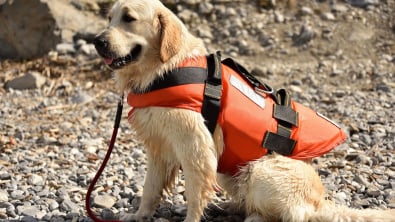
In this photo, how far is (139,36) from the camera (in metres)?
4.23

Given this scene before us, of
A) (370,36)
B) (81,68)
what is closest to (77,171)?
(81,68)

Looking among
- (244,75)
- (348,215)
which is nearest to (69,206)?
(244,75)

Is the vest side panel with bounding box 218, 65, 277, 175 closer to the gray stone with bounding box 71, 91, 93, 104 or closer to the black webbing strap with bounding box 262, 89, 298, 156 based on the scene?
the black webbing strap with bounding box 262, 89, 298, 156

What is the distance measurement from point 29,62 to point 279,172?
7176 mm

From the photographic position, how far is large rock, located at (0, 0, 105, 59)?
34.4ft

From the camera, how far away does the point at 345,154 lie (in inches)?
247

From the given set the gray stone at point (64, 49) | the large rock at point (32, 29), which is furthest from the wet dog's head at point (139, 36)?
the large rock at point (32, 29)

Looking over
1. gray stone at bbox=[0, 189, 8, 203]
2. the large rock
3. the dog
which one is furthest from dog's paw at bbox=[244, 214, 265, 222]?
the large rock

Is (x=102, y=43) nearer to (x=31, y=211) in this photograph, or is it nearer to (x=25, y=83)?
(x=31, y=211)

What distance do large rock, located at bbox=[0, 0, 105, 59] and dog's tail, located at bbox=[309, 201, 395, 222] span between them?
7.43 meters

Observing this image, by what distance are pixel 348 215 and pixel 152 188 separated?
1.58 meters

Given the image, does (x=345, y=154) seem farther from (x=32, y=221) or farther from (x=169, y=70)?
(x=32, y=221)

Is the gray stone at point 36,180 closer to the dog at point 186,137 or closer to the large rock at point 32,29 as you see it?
the dog at point 186,137

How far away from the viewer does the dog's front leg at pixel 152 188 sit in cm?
456
